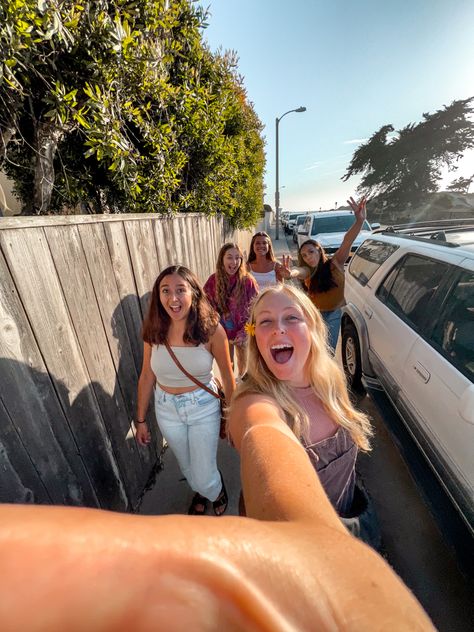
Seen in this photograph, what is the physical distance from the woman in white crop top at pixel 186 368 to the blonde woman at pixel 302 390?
21.1 inches

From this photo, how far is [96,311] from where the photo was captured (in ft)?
5.60

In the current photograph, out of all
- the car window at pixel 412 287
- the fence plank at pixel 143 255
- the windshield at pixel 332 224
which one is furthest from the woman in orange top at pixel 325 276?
the windshield at pixel 332 224

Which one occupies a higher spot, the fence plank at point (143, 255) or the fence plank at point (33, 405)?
the fence plank at point (143, 255)

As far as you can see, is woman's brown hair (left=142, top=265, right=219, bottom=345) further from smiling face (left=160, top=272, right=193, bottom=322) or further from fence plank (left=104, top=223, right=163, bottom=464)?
fence plank (left=104, top=223, right=163, bottom=464)

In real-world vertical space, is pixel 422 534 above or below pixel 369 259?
below

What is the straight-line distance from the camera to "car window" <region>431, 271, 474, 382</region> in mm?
1786

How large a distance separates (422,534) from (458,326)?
152 centimetres

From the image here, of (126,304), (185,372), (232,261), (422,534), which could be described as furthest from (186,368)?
(422,534)

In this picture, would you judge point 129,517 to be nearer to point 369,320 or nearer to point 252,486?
point 252,486

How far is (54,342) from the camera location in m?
1.39

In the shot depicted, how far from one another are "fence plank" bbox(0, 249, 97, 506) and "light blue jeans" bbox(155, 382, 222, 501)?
596mm

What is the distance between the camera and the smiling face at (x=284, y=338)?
1.38 m

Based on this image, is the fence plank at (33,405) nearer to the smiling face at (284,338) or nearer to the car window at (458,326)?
the smiling face at (284,338)

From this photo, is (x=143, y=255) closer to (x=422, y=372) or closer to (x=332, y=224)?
(x=422, y=372)
